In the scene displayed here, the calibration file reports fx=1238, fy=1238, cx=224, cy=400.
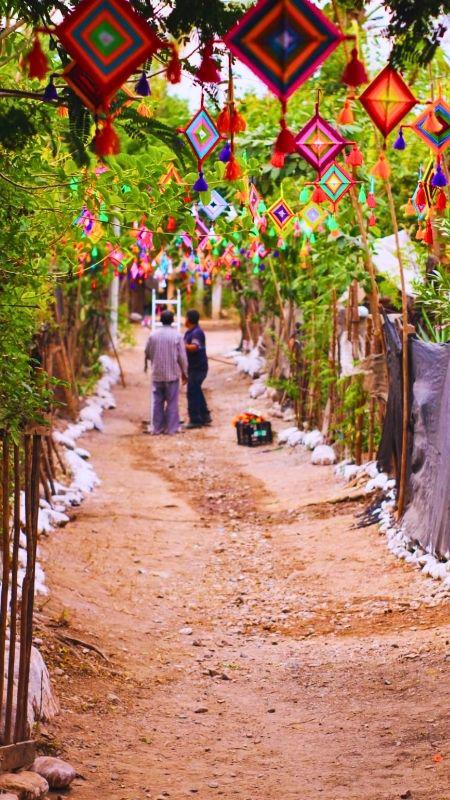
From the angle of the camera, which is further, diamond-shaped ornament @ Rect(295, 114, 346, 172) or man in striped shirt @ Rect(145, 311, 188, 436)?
man in striped shirt @ Rect(145, 311, 188, 436)

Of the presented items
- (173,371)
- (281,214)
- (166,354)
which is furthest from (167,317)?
(281,214)

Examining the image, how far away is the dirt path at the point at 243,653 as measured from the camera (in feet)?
17.1

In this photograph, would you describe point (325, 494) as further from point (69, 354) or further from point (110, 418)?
point (110, 418)

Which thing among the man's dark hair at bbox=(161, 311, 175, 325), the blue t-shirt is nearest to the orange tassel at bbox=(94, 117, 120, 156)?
the man's dark hair at bbox=(161, 311, 175, 325)

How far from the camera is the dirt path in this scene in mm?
5199

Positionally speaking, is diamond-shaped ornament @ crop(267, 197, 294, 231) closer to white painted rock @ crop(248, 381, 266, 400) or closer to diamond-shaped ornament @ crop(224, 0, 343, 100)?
diamond-shaped ornament @ crop(224, 0, 343, 100)

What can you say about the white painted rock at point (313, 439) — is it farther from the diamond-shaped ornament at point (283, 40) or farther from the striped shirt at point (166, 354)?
the diamond-shaped ornament at point (283, 40)

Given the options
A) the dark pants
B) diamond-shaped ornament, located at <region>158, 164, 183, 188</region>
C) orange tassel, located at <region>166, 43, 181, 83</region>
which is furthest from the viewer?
the dark pants

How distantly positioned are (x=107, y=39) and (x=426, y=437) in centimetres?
548

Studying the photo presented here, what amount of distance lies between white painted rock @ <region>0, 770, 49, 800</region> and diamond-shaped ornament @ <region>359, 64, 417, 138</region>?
9.20ft

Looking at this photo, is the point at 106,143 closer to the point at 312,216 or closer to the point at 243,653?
the point at 243,653

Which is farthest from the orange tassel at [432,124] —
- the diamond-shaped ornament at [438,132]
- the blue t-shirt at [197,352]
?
the blue t-shirt at [197,352]

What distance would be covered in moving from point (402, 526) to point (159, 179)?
4159 millimetres

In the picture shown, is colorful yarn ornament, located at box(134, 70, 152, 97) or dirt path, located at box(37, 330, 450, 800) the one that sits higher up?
colorful yarn ornament, located at box(134, 70, 152, 97)
